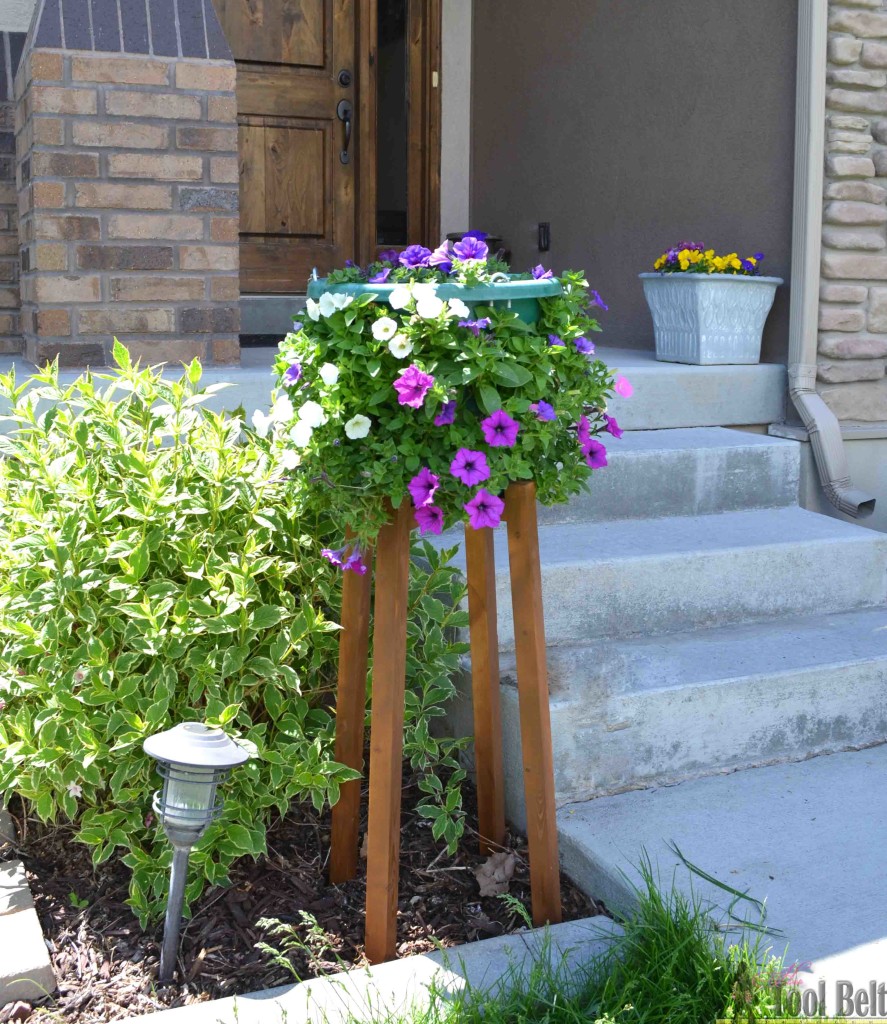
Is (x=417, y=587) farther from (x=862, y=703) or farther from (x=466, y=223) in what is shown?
(x=466, y=223)

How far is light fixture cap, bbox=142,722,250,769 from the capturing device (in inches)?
65.8

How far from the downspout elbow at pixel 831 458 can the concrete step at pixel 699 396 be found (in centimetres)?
13

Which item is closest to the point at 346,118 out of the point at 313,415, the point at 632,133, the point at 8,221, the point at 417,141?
the point at 417,141

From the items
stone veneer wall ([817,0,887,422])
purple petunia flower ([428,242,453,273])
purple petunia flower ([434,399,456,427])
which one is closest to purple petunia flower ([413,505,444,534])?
purple petunia flower ([434,399,456,427])

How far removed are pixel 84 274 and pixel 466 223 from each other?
2.94m

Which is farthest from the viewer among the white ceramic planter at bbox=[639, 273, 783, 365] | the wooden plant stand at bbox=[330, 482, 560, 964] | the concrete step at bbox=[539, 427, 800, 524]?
the white ceramic planter at bbox=[639, 273, 783, 365]

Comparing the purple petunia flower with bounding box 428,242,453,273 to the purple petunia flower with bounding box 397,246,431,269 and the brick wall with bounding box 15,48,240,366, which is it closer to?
the purple petunia flower with bounding box 397,246,431,269

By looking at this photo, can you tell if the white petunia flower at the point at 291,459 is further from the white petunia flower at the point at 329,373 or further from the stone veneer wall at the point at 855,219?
the stone veneer wall at the point at 855,219

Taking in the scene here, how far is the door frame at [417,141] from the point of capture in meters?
5.15

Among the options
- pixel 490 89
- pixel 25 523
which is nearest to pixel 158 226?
pixel 25 523

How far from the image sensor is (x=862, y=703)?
2607 mm

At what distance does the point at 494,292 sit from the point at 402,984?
104 centimetres

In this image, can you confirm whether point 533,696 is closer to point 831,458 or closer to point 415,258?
point 415,258

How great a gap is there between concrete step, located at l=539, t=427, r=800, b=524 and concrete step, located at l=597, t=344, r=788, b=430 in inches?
3.4
